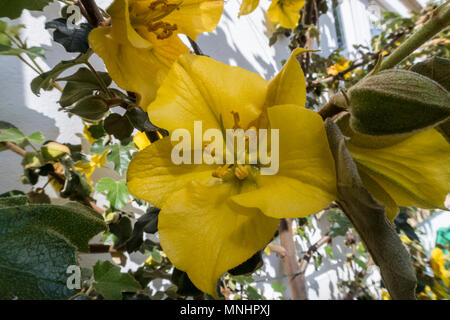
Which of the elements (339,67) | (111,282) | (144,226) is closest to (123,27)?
(144,226)

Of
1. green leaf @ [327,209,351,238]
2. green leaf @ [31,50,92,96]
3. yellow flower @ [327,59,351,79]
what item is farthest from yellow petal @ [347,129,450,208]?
yellow flower @ [327,59,351,79]

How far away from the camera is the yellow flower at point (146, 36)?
19 cm

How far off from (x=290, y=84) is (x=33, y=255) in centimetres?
17

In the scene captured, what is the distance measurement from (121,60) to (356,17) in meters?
2.53

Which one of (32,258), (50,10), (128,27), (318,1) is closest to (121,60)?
(128,27)

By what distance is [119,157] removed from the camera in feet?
1.81

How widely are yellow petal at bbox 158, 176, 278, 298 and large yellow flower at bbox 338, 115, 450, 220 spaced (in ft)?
0.24

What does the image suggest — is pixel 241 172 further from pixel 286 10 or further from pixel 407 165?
pixel 286 10

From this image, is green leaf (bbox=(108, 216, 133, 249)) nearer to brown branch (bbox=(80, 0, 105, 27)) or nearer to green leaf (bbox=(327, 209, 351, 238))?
brown branch (bbox=(80, 0, 105, 27))

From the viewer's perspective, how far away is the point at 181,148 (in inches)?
7.9

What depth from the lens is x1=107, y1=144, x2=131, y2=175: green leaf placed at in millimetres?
545

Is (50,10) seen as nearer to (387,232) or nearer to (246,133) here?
(246,133)

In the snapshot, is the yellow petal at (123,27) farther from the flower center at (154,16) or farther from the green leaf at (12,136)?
the green leaf at (12,136)

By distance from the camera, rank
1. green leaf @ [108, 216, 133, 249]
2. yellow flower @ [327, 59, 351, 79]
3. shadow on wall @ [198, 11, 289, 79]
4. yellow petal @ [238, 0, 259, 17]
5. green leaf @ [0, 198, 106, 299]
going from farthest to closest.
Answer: yellow flower @ [327, 59, 351, 79], shadow on wall @ [198, 11, 289, 79], green leaf @ [108, 216, 133, 249], yellow petal @ [238, 0, 259, 17], green leaf @ [0, 198, 106, 299]
